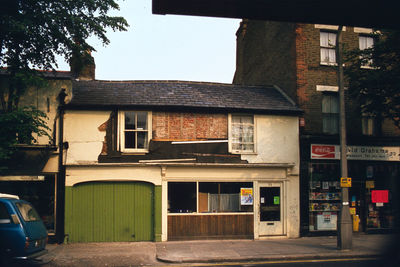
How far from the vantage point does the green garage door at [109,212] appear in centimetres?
1391

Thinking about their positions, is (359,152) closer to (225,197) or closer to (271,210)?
(271,210)

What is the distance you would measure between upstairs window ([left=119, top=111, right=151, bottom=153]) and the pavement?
398 centimetres

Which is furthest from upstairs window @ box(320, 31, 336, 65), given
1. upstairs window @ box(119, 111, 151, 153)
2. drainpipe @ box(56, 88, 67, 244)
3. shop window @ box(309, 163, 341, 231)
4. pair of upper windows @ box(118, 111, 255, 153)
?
drainpipe @ box(56, 88, 67, 244)

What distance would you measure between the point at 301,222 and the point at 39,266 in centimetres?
1059

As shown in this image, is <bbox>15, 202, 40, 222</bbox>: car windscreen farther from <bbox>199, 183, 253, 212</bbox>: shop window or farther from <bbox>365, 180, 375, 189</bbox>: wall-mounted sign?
<bbox>365, 180, 375, 189</bbox>: wall-mounted sign

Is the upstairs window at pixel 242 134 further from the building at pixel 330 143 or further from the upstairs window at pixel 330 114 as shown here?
the upstairs window at pixel 330 114

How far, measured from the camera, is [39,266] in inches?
402

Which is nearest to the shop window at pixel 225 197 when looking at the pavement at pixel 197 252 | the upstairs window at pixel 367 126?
the pavement at pixel 197 252

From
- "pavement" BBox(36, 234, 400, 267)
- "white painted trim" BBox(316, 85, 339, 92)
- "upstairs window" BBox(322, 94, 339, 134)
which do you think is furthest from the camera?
"upstairs window" BBox(322, 94, 339, 134)

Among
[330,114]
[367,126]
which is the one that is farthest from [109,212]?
[367,126]

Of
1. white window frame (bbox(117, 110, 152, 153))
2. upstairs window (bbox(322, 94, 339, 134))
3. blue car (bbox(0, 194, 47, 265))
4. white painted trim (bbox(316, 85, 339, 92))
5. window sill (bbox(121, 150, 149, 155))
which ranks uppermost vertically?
white painted trim (bbox(316, 85, 339, 92))

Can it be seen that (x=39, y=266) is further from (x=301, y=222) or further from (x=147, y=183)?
(x=301, y=222)

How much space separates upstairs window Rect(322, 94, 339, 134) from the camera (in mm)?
16781

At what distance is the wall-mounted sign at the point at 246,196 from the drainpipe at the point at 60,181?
7459mm
